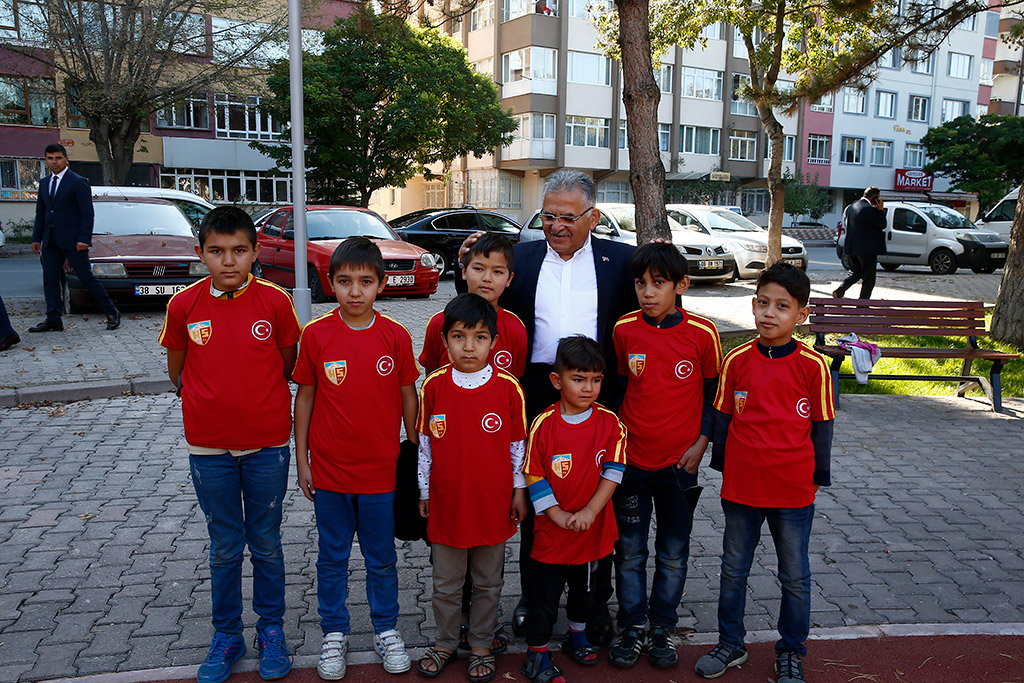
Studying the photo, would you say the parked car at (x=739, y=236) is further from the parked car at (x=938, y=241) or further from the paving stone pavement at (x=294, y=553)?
the paving stone pavement at (x=294, y=553)

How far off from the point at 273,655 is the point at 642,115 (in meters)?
6.69

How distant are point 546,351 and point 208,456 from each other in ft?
4.80

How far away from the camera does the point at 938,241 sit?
20766mm

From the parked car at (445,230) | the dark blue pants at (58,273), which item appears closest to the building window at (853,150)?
the parked car at (445,230)

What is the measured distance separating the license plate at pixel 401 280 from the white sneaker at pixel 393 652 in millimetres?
10575

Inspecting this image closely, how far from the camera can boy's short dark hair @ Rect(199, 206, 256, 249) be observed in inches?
126

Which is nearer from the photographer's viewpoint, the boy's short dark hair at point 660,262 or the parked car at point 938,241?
the boy's short dark hair at point 660,262

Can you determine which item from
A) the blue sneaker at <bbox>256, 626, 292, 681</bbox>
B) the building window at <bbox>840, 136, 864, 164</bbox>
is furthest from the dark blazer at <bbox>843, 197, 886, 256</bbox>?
the building window at <bbox>840, 136, 864, 164</bbox>

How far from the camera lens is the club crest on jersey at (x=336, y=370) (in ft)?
10.6

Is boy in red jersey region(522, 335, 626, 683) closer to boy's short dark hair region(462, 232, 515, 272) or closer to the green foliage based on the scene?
boy's short dark hair region(462, 232, 515, 272)

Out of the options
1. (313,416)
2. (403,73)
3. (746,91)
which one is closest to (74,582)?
(313,416)

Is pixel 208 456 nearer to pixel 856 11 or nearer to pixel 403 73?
pixel 856 11

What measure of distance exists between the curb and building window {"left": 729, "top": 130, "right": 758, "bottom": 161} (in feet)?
148

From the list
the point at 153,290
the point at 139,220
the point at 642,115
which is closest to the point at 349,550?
the point at 642,115
